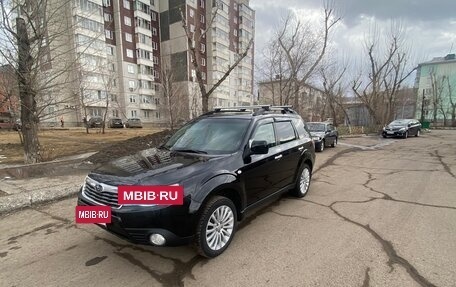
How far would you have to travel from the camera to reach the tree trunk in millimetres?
8359

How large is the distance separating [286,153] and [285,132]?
477mm

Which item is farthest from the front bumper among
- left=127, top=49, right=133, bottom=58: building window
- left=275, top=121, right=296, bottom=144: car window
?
left=127, top=49, right=133, bottom=58: building window

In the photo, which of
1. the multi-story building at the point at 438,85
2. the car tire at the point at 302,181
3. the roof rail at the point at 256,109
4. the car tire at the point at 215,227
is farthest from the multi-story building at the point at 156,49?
the multi-story building at the point at 438,85

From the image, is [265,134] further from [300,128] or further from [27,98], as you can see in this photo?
[27,98]

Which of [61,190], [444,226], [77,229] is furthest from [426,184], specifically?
[61,190]

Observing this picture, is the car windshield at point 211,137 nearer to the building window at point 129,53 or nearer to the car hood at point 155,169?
the car hood at point 155,169

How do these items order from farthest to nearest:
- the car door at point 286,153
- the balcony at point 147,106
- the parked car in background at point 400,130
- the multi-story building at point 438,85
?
the multi-story building at point 438,85 → the balcony at point 147,106 → the parked car in background at point 400,130 → the car door at point 286,153

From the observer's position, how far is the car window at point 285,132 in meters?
4.92

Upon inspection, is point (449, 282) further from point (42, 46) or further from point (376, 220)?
point (42, 46)

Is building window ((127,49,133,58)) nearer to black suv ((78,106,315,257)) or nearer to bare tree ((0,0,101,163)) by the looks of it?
bare tree ((0,0,101,163))

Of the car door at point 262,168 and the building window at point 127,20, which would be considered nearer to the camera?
the car door at point 262,168

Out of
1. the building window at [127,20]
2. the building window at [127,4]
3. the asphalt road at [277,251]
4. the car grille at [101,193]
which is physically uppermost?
the building window at [127,4]

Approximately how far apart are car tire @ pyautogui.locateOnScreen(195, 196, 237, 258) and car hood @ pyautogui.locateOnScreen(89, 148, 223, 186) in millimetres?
460

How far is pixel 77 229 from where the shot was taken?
163 inches
